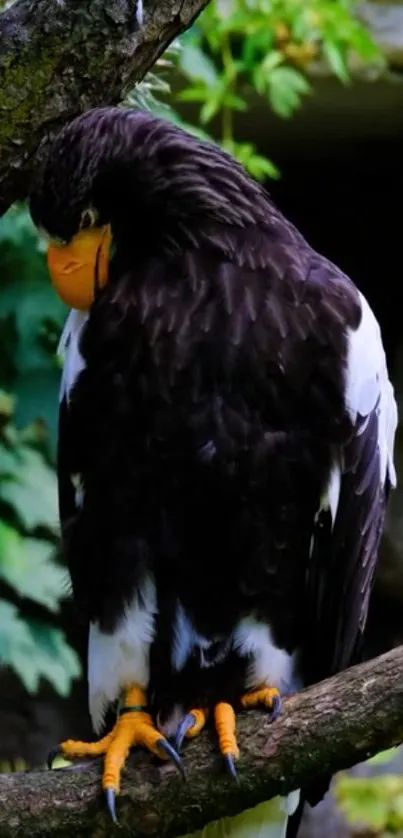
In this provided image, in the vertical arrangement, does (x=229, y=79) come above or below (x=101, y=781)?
above

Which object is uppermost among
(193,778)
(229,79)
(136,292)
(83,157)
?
(229,79)

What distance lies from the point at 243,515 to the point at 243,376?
162 millimetres

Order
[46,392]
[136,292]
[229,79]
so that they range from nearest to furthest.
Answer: [136,292] < [46,392] < [229,79]

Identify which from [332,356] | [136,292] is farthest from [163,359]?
[332,356]

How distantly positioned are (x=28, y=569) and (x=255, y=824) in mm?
1035

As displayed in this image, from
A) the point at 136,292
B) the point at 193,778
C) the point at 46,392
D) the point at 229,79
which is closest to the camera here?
the point at 193,778

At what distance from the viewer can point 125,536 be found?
1581 mm

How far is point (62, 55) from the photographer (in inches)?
58.5

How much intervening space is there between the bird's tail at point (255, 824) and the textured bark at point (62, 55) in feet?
2.93

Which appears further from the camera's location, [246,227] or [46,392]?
[46,392]

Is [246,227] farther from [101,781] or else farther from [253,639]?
[101,781]

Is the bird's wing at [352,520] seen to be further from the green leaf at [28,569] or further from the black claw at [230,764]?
the green leaf at [28,569]

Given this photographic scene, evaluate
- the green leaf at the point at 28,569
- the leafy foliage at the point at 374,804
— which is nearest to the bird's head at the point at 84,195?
the green leaf at the point at 28,569

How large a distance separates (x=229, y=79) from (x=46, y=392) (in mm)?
933
